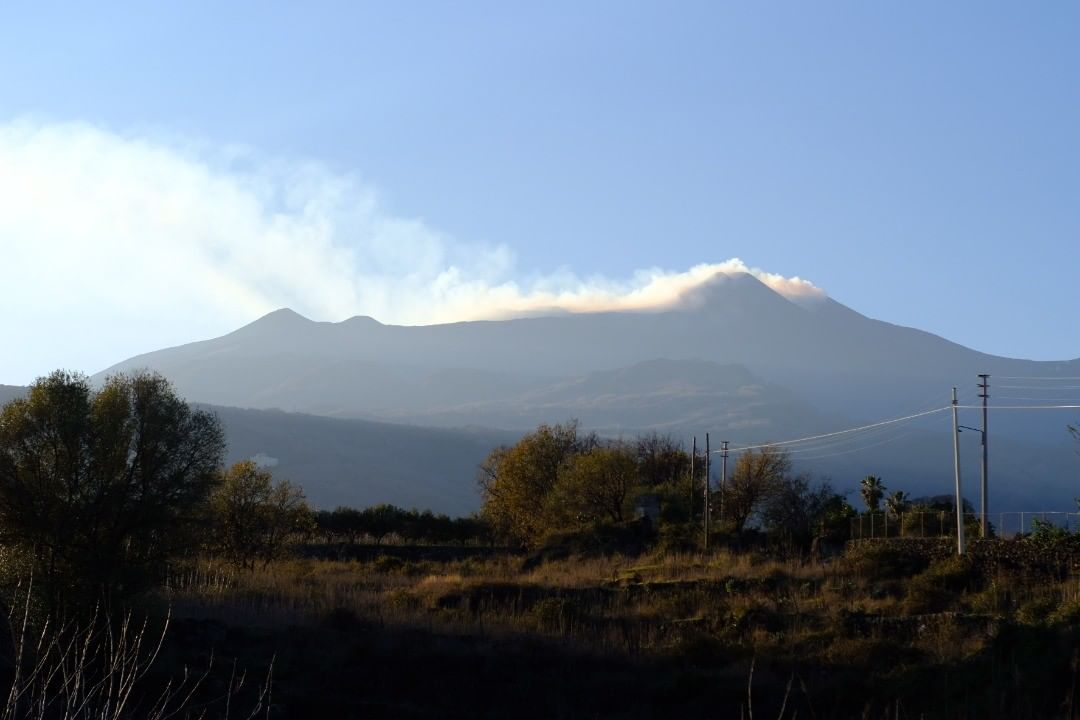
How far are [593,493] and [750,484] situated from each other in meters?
10.8

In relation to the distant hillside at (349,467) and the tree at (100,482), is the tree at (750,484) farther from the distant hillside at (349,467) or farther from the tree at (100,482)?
the distant hillside at (349,467)

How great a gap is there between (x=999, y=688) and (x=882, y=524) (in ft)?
92.1

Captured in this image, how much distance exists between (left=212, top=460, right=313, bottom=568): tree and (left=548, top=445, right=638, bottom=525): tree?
16.6 m

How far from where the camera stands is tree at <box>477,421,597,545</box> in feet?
223

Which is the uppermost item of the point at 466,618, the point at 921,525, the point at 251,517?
the point at 921,525

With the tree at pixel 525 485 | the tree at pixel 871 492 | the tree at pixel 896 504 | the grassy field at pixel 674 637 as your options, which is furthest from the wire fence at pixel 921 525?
the tree at pixel 525 485

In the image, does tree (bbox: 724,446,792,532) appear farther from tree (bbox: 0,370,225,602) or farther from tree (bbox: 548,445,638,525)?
tree (bbox: 0,370,225,602)

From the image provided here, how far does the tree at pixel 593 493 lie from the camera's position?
62.7m

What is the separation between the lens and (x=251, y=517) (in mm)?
49094

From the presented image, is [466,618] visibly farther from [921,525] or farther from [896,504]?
[896,504]

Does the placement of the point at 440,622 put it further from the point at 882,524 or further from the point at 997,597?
the point at 882,524

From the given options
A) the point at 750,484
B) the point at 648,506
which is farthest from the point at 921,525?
the point at 750,484

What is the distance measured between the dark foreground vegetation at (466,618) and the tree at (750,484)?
23514 mm

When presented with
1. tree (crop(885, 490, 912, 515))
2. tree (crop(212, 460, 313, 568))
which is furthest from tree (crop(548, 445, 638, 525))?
tree (crop(212, 460, 313, 568))
